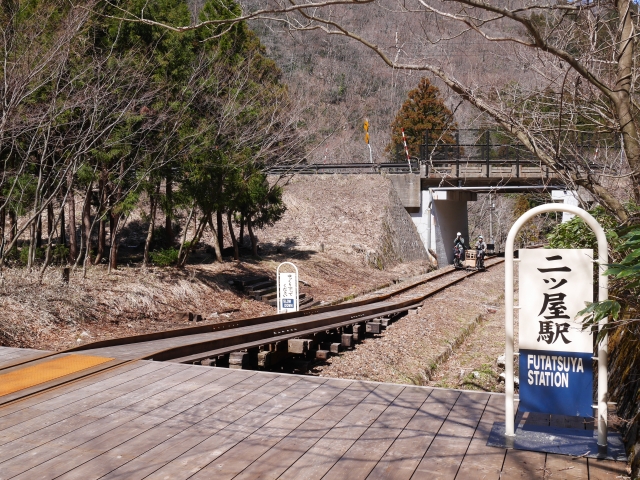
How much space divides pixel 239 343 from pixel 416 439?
201 inches

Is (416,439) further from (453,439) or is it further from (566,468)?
A: (566,468)

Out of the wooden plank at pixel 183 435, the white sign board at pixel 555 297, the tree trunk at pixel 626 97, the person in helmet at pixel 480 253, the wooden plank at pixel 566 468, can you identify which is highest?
the tree trunk at pixel 626 97

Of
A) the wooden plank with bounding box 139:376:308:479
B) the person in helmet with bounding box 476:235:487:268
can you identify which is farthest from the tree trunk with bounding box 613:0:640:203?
the person in helmet with bounding box 476:235:487:268

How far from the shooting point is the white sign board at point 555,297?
184 inches

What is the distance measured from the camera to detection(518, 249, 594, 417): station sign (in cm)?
468

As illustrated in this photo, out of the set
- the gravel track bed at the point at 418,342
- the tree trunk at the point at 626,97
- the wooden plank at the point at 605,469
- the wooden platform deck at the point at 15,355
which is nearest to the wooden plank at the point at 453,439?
the wooden plank at the point at 605,469

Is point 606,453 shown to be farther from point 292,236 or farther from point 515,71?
point 292,236

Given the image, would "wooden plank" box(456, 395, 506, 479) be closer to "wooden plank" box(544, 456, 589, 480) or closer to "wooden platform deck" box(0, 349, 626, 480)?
"wooden platform deck" box(0, 349, 626, 480)

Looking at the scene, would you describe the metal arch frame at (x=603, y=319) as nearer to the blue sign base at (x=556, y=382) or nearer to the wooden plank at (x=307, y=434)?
the blue sign base at (x=556, y=382)

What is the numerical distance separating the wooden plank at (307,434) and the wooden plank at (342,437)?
0.16ft

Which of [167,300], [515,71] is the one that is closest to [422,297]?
[167,300]

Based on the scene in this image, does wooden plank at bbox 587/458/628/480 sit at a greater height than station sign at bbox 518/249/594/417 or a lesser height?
lesser

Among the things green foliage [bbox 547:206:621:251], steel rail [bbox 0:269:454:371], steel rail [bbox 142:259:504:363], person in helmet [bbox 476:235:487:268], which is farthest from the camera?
person in helmet [bbox 476:235:487:268]

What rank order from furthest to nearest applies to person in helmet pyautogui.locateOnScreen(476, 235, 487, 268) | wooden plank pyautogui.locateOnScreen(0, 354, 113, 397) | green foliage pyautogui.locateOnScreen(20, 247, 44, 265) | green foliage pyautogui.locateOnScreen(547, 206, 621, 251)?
1. person in helmet pyautogui.locateOnScreen(476, 235, 487, 268)
2. green foliage pyautogui.locateOnScreen(20, 247, 44, 265)
3. green foliage pyautogui.locateOnScreen(547, 206, 621, 251)
4. wooden plank pyautogui.locateOnScreen(0, 354, 113, 397)
